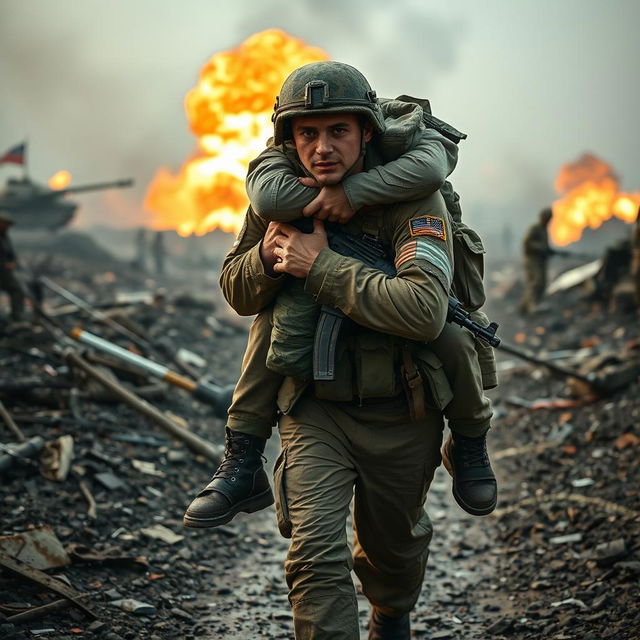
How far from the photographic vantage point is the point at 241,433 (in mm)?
3242

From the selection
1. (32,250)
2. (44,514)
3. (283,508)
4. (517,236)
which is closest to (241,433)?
(283,508)

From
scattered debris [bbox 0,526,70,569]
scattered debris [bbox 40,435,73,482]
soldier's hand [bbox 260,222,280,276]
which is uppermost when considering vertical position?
soldier's hand [bbox 260,222,280,276]

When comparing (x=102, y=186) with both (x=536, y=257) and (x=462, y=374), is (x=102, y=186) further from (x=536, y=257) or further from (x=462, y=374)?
(x=462, y=374)

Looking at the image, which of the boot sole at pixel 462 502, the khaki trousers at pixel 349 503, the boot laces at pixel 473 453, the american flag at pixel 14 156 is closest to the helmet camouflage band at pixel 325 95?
the khaki trousers at pixel 349 503

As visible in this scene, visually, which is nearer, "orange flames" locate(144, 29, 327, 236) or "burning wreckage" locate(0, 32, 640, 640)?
"burning wreckage" locate(0, 32, 640, 640)

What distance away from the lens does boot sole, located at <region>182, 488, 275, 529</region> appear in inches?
120

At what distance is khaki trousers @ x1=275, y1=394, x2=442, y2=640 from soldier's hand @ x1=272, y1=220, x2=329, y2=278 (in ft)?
1.89

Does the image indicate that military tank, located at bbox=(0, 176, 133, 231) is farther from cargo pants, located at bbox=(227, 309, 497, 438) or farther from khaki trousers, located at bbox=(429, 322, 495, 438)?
khaki trousers, located at bbox=(429, 322, 495, 438)

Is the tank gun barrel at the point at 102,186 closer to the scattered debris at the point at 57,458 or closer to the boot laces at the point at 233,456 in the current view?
the scattered debris at the point at 57,458

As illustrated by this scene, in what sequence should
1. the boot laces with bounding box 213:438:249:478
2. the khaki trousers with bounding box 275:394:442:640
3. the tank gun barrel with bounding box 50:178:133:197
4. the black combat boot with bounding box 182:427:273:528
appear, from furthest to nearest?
1. the tank gun barrel with bounding box 50:178:133:197
2. the boot laces with bounding box 213:438:249:478
3. the black combat boot with bounding box 182:427:273:528
4. the khaki trousers with bounding box 275:394:442:640

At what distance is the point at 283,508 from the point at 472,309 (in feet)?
3.87

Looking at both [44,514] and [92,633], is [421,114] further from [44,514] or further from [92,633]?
[44,514]

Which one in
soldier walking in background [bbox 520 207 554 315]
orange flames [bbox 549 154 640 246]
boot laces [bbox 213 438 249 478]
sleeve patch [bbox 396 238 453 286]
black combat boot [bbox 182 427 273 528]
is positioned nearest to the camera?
sleeve patch [bbox 396 238 453 286]

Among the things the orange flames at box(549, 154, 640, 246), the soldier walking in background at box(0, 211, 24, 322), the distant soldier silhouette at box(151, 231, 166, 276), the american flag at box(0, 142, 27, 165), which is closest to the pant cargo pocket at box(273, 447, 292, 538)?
the soldier walking in background at box(0, 211, 24, 322)
